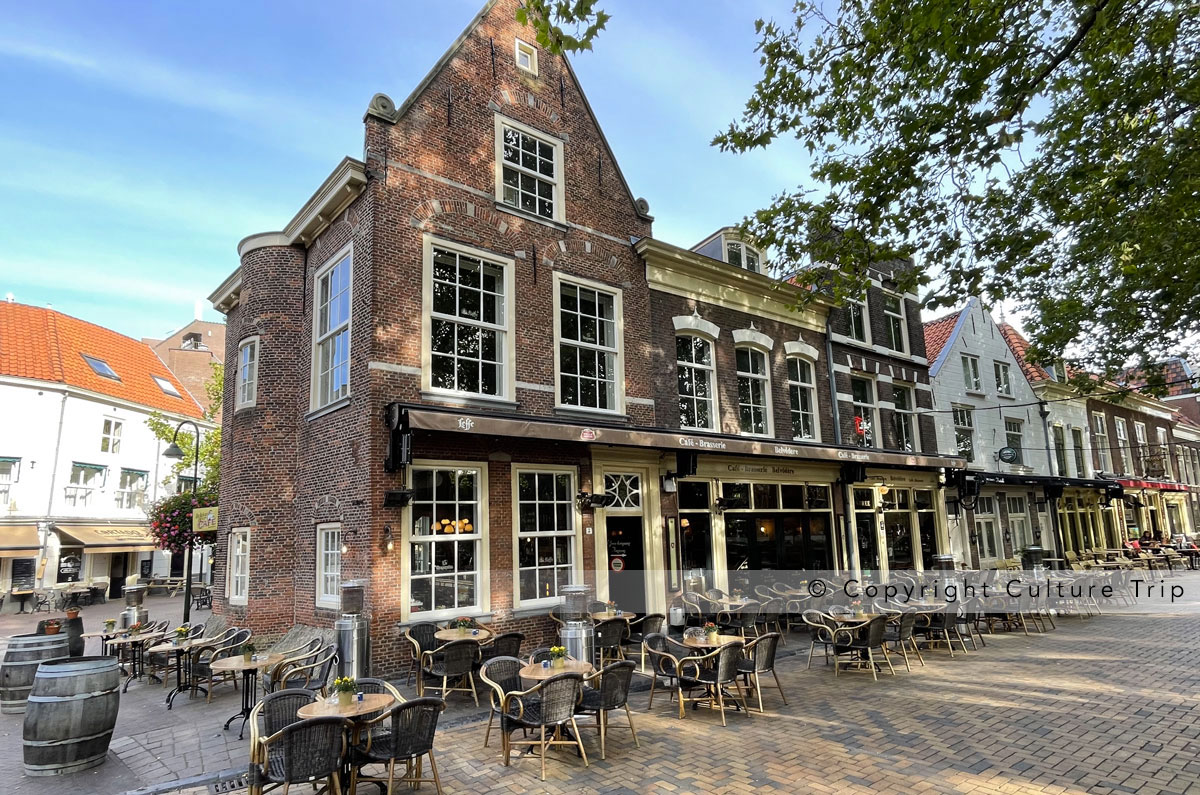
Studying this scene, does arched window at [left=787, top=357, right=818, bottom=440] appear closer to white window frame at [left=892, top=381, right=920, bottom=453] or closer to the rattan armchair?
white window frame at [left=892, top=381, right=920, bottom=453]

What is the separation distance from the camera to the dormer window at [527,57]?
40.9ft

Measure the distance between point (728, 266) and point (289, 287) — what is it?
9.00 meters

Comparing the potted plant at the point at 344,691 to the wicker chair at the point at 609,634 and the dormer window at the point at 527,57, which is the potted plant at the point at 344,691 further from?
the dormer window at the point at 527,57

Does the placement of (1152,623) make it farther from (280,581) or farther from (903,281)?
(280,581)

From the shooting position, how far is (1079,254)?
10.3 meters

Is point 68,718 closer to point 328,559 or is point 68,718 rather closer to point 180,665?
point 180,665

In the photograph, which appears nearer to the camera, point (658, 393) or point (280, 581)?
point (280, 581)

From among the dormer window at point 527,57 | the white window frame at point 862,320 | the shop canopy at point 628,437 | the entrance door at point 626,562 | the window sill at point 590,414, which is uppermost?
the dormer window at point 527,57

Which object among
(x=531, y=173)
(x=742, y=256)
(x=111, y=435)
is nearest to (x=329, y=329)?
(x=531, y=173)

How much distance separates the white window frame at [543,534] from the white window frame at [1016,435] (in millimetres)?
18033

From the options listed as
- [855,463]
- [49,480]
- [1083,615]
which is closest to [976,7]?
[855,463]

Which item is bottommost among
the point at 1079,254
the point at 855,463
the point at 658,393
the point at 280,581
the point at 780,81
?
the point at 280,581

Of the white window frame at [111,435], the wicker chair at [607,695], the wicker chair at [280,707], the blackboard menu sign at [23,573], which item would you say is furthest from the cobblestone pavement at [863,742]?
the white window frame at [111,435]

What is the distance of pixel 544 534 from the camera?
11.1m
